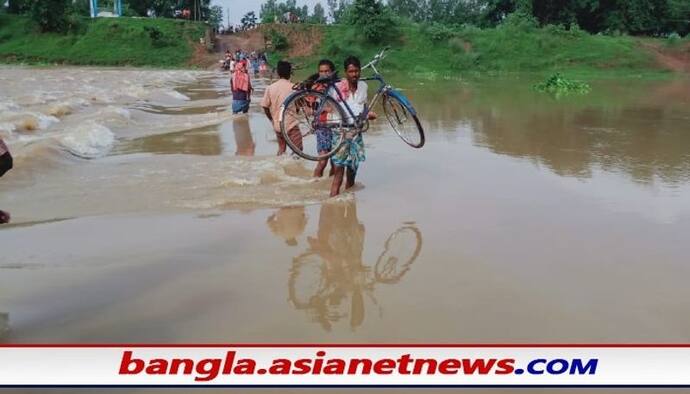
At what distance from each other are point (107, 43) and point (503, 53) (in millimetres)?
29814

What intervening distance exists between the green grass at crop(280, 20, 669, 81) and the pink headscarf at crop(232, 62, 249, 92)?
84.9ft

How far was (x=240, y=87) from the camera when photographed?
12719mm

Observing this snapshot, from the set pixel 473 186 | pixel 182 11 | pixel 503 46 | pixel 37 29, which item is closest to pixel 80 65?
pixel 37 29

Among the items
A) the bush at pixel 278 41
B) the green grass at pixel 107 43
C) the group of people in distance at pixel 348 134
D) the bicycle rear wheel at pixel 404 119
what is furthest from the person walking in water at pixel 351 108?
the green grass at pixel 107 43

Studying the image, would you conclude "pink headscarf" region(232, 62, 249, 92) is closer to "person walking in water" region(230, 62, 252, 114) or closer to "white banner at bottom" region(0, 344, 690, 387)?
"person walking in water" region(230, 62, 252, 114)

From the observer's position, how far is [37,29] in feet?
156

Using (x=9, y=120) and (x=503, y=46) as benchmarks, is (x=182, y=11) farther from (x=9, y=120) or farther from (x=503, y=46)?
(x=9, y=120)

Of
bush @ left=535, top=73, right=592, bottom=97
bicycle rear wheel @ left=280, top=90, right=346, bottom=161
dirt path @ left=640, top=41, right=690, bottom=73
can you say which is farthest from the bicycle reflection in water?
dirt path @ left=640, top=41, right=690, bottom=73

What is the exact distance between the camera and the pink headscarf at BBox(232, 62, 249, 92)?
1216 cm

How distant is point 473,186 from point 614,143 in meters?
4.37

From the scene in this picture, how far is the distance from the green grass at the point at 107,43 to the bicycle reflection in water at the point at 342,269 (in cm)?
4181

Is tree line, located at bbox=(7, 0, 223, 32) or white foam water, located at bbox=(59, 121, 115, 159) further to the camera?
tree line, located at bbox=(7, 0, 223, 32)

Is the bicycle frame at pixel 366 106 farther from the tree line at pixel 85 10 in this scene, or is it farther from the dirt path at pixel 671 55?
the tree line at pixel 85 10

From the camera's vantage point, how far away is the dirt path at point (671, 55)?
38.8 meters
